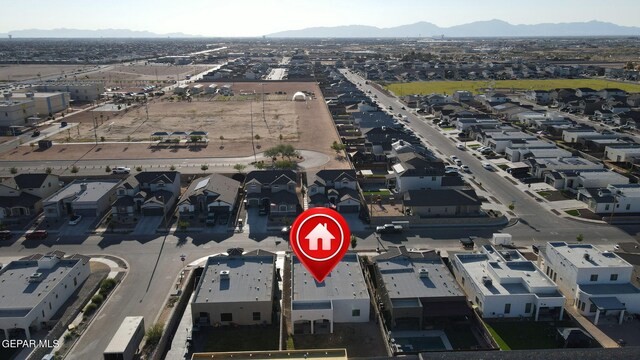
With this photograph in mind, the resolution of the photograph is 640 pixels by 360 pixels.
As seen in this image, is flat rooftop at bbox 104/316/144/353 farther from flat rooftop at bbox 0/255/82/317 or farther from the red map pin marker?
the red map pin marker

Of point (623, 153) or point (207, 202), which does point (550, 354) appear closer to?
point (207, 202)

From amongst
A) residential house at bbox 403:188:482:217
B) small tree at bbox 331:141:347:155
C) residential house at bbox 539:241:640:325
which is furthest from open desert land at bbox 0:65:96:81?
residential house at bbox 539:241:640:325

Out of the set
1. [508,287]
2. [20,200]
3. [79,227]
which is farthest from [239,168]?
[508,287]

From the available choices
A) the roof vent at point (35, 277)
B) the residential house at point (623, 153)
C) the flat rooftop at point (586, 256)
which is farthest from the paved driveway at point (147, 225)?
the residential house at point (623, 153)

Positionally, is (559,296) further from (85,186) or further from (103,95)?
(103,95)

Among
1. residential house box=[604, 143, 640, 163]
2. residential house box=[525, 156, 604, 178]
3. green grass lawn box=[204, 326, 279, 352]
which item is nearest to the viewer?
green grass lawn box=[204, 326, 279, 352]
